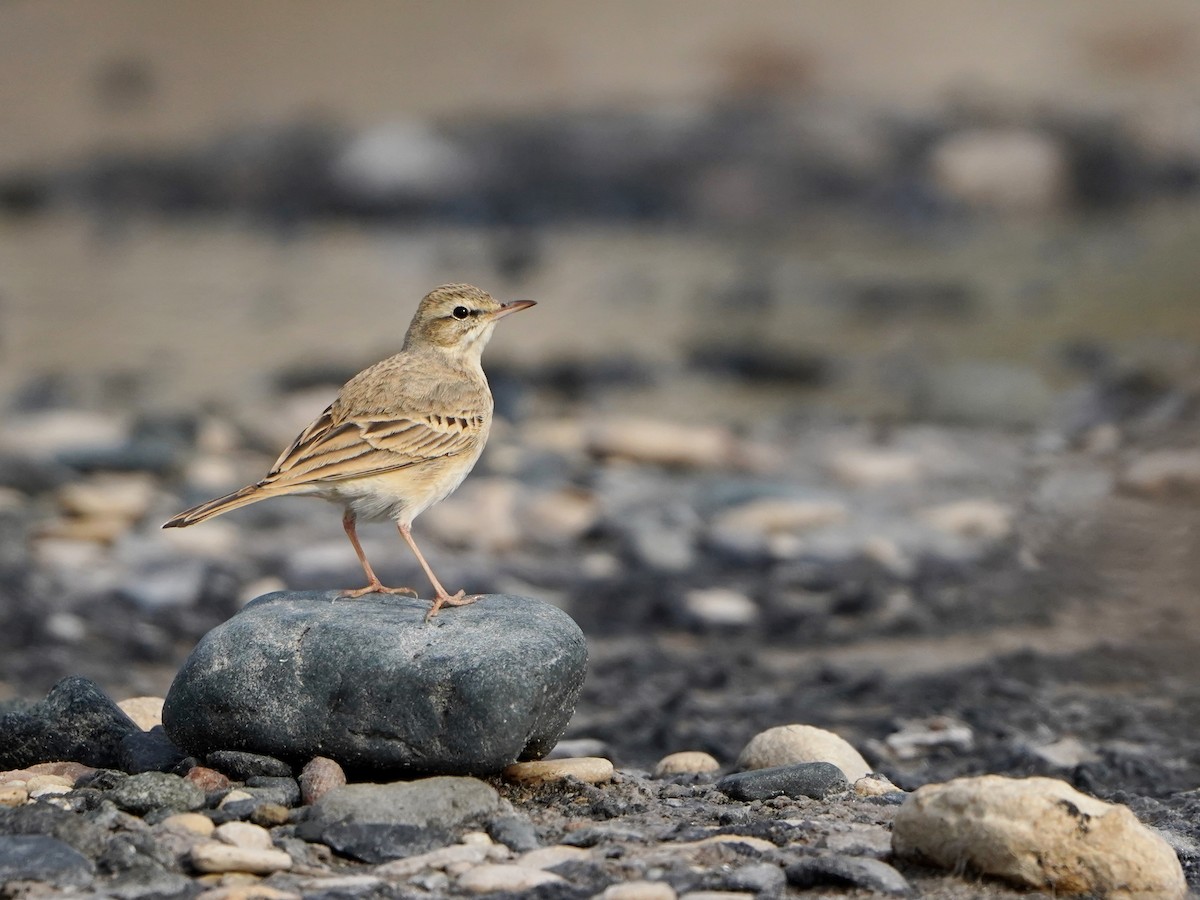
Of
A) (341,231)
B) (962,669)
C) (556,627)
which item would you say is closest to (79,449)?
(962,669)

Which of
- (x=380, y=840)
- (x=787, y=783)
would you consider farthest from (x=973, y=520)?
(x=380, y=840)

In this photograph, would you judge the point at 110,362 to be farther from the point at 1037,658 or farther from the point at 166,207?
the point at 1037,658

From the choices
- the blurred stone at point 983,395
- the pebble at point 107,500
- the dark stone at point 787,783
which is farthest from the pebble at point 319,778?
the blurred stone at point 983,395

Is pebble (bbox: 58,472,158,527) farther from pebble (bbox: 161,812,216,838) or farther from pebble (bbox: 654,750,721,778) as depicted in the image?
pebble (bbox: 161,812,216,838)

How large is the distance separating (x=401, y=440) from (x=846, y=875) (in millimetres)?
3168

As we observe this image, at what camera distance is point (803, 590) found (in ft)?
39.5

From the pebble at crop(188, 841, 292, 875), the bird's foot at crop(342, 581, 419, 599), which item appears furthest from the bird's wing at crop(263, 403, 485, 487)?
the pebble at crop(188, 841, 292, 875)

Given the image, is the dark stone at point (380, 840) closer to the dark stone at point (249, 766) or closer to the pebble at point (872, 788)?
the dark stone at point (249, 766)

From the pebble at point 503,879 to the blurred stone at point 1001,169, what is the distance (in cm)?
2299

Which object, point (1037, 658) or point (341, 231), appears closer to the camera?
point (1037, 658)

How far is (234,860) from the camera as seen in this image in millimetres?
5680

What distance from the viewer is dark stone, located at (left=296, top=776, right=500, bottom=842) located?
6117 millimetres

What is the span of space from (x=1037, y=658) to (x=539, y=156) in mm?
17714

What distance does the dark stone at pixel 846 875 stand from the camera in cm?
562
